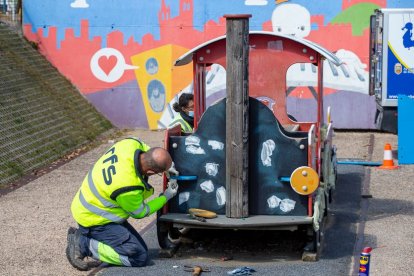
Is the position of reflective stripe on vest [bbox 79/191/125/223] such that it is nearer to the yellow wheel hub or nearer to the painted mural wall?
the yellow wheel hub

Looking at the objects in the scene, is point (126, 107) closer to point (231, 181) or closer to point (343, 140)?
point (343, 140)

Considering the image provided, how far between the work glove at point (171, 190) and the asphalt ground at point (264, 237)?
2.29ft

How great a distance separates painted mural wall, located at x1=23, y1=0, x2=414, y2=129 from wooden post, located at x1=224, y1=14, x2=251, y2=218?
8830 mm

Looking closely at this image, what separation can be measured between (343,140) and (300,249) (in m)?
7.98

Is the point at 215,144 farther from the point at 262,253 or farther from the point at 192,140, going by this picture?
the point at 262,253

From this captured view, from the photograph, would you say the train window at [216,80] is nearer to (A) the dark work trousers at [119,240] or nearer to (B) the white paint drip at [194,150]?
(B) the white paint drip at [194,150]

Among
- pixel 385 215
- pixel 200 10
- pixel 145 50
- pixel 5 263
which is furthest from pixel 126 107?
Result: pixel 5 263

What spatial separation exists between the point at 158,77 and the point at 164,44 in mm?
721

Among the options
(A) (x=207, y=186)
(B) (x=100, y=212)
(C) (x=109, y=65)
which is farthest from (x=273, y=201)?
(C) (x=109, y=65)

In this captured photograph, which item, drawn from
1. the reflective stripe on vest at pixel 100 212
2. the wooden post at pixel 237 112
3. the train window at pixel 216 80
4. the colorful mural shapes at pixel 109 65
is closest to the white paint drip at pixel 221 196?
the wooden post at pixel 237 112

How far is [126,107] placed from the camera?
1884cm

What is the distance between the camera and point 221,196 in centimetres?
912

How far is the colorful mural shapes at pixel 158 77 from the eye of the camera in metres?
18.4

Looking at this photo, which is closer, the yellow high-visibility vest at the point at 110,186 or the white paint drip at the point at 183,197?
the yellow high-visibility vest at the point at 110,186
